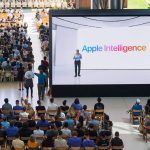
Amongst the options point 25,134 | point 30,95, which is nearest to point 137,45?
point 30,95

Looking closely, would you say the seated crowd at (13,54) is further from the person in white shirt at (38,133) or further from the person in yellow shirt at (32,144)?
the person in yellow shirt at (32,144)

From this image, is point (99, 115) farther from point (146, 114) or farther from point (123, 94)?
point (123, 94)

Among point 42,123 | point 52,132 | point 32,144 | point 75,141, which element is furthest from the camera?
point 42,123

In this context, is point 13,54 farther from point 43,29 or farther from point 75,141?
point 75,141

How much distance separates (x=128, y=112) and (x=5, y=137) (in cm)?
597

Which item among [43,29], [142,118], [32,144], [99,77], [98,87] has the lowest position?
[32,144]

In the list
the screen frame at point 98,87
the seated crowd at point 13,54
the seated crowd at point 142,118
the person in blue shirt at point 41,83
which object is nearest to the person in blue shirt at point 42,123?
the seated crowd at point 142,118

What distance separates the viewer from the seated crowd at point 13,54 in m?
28.7

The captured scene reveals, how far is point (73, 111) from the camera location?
21.9m

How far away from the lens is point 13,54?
31.3 metres

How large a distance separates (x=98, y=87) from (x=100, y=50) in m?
1.67

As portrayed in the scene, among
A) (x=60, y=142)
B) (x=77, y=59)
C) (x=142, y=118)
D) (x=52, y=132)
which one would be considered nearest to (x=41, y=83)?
(x=77, y=59)

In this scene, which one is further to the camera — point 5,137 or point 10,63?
point 10,63

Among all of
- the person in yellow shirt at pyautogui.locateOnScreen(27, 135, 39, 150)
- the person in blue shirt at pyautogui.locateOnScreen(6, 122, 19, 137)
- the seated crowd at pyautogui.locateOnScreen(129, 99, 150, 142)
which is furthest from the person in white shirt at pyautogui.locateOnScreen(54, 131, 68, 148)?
the seated crowd at pyautogui.locateOnScreen(129, 99, 150, 142)
